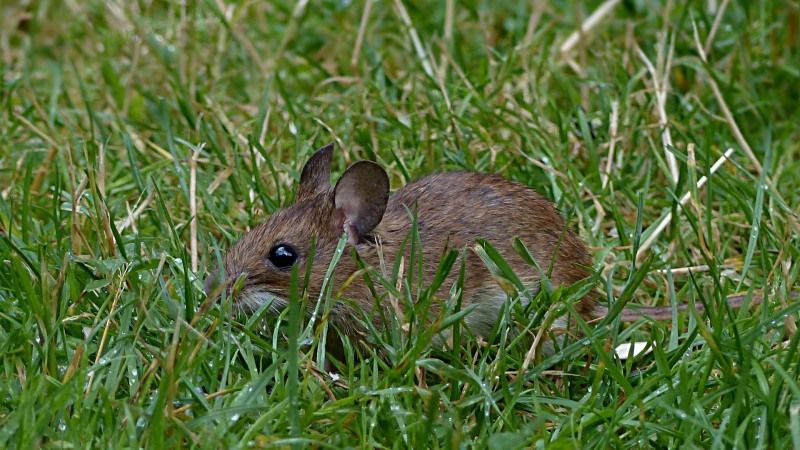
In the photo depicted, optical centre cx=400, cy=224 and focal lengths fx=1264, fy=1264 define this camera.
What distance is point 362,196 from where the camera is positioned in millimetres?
4043

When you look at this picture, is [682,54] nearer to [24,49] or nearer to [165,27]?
[165,27]

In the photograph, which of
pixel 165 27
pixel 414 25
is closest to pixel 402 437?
pixel 414 25

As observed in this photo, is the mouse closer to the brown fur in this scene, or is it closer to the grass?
the brown fur

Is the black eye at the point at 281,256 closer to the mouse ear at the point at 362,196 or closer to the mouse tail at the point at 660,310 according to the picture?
the mouse ear at the point at 362,196

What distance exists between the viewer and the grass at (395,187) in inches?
126

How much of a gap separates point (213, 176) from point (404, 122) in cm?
94

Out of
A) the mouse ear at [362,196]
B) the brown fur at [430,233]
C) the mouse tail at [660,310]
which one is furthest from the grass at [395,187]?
the mouse ear at [362,196]

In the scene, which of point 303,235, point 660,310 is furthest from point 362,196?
point 660,310

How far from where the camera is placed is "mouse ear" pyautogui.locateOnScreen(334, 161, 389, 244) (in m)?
3.99

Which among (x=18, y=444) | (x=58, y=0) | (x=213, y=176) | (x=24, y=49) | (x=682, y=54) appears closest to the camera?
(x=18, y=444)

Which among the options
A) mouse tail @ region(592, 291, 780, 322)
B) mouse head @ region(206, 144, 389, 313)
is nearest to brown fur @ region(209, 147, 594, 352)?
mouse head @ region(206, 144, 389, 313)

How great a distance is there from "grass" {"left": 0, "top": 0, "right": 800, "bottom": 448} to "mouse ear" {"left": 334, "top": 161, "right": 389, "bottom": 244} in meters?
0.31

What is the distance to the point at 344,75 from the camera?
20.6 ft

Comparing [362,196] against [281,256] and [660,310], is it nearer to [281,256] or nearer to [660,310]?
[281,256]
